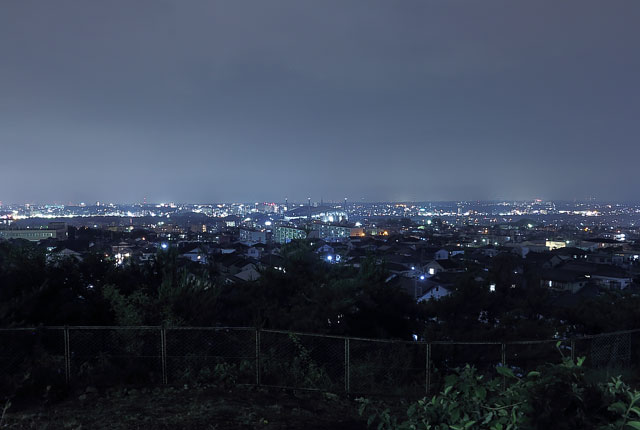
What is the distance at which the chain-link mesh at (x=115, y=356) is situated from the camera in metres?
5.12

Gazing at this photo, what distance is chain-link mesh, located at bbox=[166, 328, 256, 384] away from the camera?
528 centimetres

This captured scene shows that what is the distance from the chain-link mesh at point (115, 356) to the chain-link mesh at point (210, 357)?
0.24 m

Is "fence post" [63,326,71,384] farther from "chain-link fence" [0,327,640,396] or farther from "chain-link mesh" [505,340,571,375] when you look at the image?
"chain-link mesh" [505,340,571,375]

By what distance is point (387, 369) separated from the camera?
5.92m

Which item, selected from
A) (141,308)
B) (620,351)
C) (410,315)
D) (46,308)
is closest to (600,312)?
(620,351)

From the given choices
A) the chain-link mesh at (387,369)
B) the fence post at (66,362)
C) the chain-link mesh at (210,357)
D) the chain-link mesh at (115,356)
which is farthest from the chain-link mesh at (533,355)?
the fence post at (66,362)

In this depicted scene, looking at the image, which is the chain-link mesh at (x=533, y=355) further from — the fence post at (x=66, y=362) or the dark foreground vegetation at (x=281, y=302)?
the fence post at (x=66, y=362)

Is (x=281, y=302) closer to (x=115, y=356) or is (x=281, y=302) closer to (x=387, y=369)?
(x=387, y=369)

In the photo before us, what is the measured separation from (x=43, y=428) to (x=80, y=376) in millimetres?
1331

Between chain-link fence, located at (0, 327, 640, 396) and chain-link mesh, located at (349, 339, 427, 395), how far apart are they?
0.5 inches

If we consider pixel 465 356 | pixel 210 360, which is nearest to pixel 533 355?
pixel 465 356

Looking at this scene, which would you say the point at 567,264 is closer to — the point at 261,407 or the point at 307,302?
the point at 307,302

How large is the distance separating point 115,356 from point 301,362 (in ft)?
8.16

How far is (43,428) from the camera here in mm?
3832
